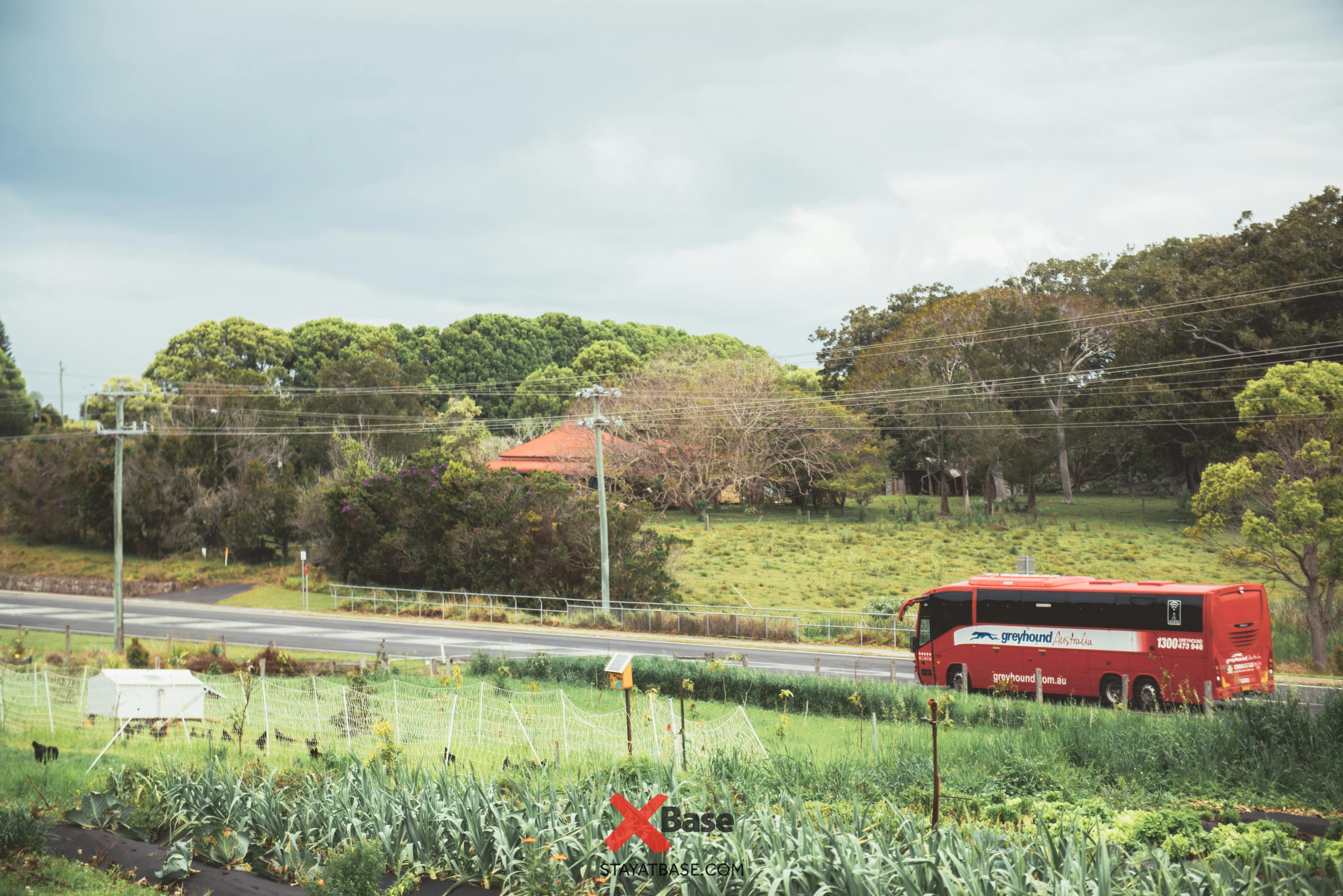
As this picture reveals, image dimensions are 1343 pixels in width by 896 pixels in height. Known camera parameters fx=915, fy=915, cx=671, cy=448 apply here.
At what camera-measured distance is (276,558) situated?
50344 millimetres

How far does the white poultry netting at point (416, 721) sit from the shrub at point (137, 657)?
11.2ft

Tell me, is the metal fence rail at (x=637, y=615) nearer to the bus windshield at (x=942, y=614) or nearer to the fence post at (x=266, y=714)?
the bus windshield at (x=942, y=614)

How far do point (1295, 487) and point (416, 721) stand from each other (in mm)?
22426

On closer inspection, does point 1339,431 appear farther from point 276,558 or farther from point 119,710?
point 276,558

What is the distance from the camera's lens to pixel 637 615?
35094 mm

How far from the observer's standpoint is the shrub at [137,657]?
78.7 ft

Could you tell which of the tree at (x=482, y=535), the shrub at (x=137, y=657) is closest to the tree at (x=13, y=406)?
the tree at (x=482, y=535)

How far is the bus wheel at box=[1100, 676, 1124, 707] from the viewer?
20203 millimetres

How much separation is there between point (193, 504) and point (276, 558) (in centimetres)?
541

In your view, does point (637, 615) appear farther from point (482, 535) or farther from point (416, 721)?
point (416, 721)

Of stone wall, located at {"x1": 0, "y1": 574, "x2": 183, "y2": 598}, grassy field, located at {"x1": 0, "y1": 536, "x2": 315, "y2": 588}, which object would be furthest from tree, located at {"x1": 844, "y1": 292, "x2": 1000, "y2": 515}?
stone wall, located at {"x1": 0, "y1": 574, "x2": 183, "y2": 598}

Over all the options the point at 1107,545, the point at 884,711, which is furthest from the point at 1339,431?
the point at 1107,545

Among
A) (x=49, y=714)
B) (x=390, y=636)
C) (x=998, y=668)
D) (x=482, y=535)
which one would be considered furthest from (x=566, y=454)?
(x=49, y=714)

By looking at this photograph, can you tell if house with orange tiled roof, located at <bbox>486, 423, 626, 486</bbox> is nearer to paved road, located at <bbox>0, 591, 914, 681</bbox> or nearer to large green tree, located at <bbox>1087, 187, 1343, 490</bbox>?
paved road, located at <bbox>0, 591, 914, 681</bbox>
